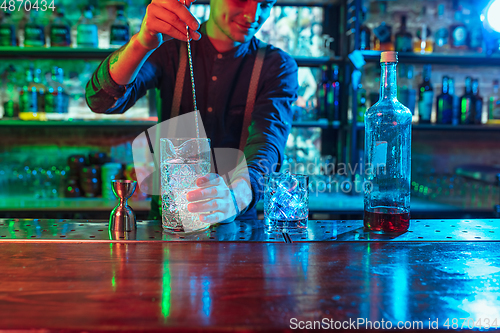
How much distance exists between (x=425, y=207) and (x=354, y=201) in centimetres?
44

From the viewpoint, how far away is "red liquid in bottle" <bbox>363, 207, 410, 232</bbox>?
995mm

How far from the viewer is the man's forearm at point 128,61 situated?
1.09m

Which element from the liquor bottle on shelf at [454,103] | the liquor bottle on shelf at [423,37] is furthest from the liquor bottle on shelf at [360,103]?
the liquor bottle on shelf at [454,103]

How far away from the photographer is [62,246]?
33.9 inches

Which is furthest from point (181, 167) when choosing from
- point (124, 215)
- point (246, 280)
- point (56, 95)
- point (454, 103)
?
point (454, 103)

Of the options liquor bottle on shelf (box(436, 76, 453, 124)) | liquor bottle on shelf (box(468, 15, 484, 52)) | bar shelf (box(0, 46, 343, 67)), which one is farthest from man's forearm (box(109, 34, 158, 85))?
liquor bottle on shelf (box(468, 15, 484, 52))

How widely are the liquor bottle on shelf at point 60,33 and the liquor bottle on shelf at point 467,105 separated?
2648 millimetres

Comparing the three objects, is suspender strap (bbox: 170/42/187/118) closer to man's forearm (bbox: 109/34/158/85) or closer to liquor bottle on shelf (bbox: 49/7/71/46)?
man's forearm (bbox: 109/34/158/85)

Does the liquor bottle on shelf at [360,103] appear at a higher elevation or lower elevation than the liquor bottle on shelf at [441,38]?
lower

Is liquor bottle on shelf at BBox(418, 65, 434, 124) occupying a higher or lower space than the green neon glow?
higher

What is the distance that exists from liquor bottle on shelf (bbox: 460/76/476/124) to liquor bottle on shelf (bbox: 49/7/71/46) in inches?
104

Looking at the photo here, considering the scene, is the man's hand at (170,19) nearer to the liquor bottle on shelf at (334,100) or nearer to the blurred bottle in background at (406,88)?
the liquor bottle on shelf at (334,100)

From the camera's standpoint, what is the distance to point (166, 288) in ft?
2.03

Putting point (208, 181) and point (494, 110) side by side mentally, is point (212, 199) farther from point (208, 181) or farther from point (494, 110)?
point (494, 110)
